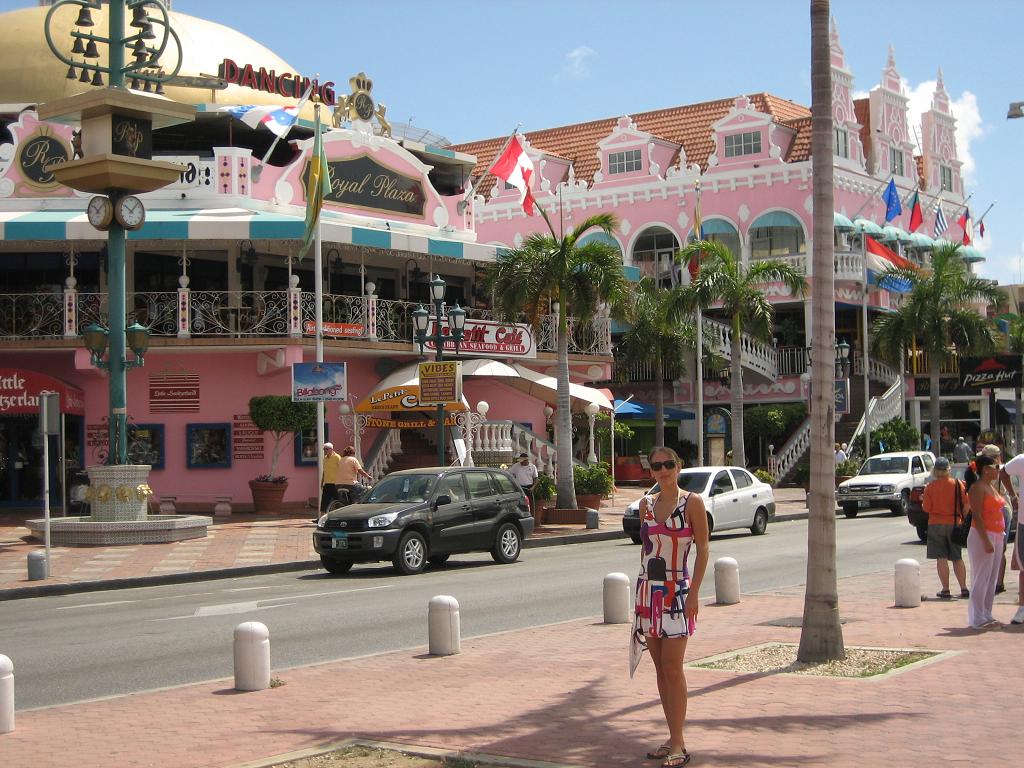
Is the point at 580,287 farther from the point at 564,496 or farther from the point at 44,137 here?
the point at 44,137

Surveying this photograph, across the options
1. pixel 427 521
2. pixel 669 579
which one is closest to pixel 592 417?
pixel 427 521

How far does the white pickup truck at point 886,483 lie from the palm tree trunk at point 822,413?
2105 cm

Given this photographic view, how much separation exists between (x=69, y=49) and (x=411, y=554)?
23546 mm

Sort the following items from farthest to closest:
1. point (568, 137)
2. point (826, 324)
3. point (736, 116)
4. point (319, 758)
→ 1. point (568, 137)
2. point (736, 116)
3. point (826, 324)
4. point (319, 758)

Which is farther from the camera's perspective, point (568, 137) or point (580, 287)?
point (568, 137)

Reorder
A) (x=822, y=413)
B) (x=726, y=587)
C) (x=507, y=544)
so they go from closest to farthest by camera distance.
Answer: (x=822, y=413), (x=726, y=587), (x=507, y=544)

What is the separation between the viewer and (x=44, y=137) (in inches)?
1277

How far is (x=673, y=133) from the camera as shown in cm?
5162

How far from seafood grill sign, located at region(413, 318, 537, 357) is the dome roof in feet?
29.8

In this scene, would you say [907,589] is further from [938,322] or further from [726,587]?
[938,322]

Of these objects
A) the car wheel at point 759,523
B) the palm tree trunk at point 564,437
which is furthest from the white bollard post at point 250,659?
the palm tree trunk at point 564,437

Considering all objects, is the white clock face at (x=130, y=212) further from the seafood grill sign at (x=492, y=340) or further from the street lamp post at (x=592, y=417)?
the street lamp post at (x=592, y=417)

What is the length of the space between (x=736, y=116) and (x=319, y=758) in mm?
42754

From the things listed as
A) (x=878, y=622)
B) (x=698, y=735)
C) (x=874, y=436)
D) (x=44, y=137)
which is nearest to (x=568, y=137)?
(x=874, y=436)
